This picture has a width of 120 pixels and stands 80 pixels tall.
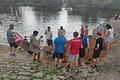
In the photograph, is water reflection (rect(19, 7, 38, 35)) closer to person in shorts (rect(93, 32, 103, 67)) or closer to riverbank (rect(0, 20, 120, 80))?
riverbank (rect(0, 20, 120, 80))

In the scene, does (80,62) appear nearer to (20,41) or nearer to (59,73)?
(59,73)

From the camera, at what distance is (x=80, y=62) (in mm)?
16609

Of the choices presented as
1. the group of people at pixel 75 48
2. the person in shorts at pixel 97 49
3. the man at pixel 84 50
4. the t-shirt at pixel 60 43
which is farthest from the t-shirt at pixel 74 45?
the man at pixel 84 50

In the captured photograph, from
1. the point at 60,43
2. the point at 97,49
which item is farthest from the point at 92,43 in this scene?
the point at 60,43

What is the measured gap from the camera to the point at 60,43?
50.5 feet

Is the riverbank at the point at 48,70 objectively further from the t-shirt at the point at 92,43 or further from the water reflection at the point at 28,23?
the water reflection at the point at 28,23

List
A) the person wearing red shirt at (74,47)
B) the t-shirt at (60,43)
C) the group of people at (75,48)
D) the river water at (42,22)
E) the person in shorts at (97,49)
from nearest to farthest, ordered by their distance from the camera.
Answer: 1. the person wearing red shirt at (74,47)
2. the group of people at (75,48)
3. the t-shirt at (60,43)
4. the person in shorts at (97,49)
5. the river water at (42,22)

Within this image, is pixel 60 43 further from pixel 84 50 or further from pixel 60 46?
pixel 84 50

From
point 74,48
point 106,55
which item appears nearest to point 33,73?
point 74,48

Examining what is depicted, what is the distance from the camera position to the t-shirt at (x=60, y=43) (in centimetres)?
1530

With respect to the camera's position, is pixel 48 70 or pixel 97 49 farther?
pixel 97 49

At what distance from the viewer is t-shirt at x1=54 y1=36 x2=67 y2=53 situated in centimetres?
1530

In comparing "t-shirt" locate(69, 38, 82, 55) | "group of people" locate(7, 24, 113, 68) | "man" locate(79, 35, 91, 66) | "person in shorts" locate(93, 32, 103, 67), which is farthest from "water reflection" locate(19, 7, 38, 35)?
"t-shirt" locate(69, 38, 82, 55)

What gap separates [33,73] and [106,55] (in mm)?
5457
